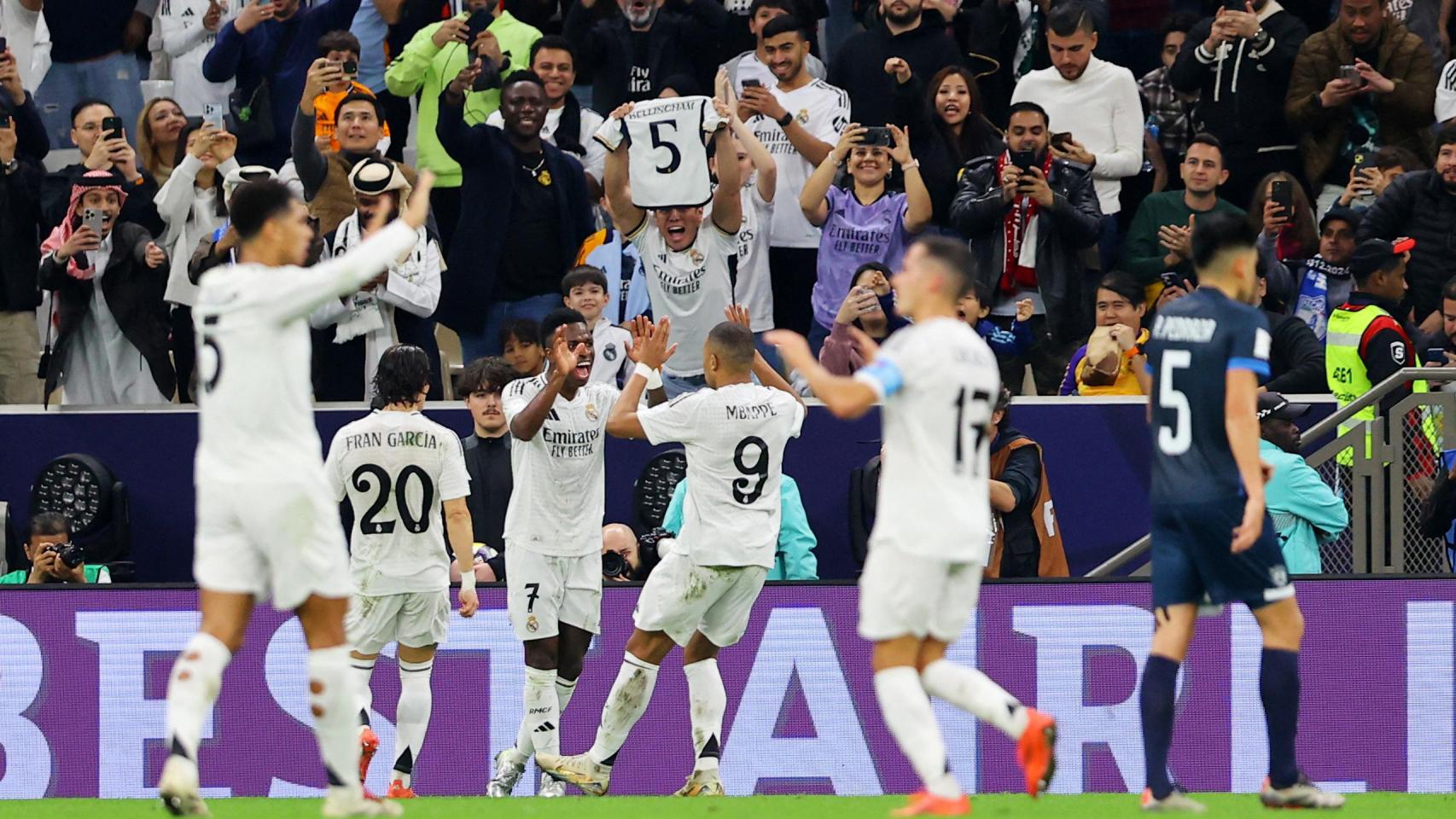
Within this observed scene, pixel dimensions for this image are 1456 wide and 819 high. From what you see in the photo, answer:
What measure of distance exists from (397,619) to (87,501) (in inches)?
129

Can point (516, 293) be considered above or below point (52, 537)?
above

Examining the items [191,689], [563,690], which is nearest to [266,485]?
[191,689]

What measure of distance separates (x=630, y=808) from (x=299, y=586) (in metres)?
1.92

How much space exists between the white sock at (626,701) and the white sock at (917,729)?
334cm

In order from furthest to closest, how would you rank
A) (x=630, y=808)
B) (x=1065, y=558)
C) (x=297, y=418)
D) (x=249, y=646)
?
(x=1065, y=558) → (x=249, y=646) → (x=630, y=808) → (x=297, y=418)

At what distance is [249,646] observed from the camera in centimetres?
1173

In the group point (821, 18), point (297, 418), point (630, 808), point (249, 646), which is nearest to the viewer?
point (297, 418)

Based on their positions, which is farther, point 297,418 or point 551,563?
point 551,563

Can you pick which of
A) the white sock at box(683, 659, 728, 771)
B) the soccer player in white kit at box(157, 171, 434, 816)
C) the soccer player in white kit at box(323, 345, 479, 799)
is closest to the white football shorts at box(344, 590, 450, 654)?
the soccer player in white kit at box(323, 345, 479, 799)

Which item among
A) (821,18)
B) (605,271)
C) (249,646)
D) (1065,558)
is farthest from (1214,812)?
(821,18)

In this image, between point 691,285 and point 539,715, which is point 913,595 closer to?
point 539,715

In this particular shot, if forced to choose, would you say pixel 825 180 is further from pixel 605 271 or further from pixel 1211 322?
pixel 1211 322

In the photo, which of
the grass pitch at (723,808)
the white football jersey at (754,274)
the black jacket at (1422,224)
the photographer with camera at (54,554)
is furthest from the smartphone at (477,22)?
the grass pitch at (723,808)

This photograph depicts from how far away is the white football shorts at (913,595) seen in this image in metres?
7.11
